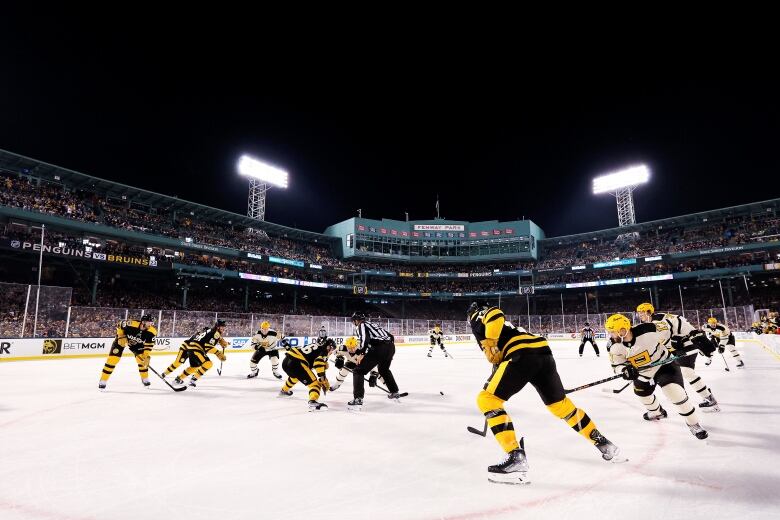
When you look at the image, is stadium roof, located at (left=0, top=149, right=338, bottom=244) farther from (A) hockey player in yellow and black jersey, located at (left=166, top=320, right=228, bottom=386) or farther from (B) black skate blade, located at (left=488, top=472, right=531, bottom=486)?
(B) black skate blade, located at (left=488, top=472, right=531, bottom=486)

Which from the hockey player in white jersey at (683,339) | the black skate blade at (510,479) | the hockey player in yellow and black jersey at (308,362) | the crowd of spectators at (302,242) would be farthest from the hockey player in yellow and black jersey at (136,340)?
the crowd of spectators at (302,242)

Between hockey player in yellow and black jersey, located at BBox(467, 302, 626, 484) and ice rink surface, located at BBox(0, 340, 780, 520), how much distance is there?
0.77 feet

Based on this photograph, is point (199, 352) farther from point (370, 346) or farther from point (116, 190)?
point (116, 190)

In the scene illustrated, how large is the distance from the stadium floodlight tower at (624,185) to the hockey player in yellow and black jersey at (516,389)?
5729cm

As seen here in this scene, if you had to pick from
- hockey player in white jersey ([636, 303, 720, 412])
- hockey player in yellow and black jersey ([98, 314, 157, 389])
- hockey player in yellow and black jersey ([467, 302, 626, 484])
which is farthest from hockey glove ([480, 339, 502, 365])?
hockey player in yellow and black jersey ([98, 314, 157, 389])

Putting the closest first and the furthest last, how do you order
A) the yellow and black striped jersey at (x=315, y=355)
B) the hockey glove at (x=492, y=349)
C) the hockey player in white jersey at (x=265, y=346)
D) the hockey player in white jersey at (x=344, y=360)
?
the hockey glove at (x=492, y=349)
the yellow and black striped jersey at (x=315, y=355)
the hockey player in white jersey at (x=344, y=360)
the hockey player in white jersey at (x=265, y=346)

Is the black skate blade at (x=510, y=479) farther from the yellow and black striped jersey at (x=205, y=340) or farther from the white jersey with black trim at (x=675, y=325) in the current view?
the yellow and black striped jersey at (x=205, y=340)

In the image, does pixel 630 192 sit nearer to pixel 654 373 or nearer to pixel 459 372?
pixel 459 372

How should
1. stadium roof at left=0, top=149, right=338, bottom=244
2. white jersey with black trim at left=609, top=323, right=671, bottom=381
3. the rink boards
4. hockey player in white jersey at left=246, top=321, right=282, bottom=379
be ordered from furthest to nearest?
1. stadium roof at left=0, top=149, right=338, bottom=244
2. the rink boards
3. hockey player in white jersey at left=246, top=321, right=282, bottom=379
4. white jersey with black trim at left=609, top=323, right=671, bottom=381

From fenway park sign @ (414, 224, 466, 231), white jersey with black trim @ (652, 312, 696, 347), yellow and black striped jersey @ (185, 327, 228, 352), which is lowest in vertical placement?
yellow and black striped jersey @ (185, 327, 228, 352)

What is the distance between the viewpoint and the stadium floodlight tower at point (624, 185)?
51656 mm

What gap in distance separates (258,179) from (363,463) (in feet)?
161

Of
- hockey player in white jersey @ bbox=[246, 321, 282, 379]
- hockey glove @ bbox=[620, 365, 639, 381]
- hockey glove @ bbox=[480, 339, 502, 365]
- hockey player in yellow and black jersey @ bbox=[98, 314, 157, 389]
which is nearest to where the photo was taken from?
hockey glove @ bbox=[480, 339, 502, 365]

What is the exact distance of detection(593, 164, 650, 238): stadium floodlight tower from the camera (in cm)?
5166
